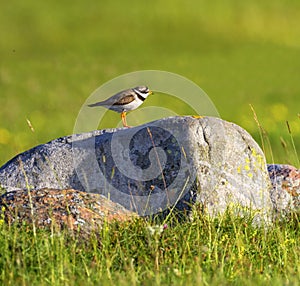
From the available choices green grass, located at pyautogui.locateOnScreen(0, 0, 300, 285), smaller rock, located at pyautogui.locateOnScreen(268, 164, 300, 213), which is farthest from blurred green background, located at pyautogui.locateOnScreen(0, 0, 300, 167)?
smaller rock, located at pyautogui.locateOnScreen(268, 164, 300, 213)

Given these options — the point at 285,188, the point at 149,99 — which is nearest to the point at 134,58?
the point at 149,99

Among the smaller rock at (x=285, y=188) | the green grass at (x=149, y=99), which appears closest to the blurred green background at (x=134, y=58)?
the green grass at (x=149, y=99)

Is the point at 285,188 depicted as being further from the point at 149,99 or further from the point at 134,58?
the point at 134,58

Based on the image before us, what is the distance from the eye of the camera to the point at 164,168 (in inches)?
303

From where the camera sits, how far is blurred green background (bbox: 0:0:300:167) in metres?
21.3

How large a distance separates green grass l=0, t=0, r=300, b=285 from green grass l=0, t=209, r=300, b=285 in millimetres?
15

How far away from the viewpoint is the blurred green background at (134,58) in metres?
21.3

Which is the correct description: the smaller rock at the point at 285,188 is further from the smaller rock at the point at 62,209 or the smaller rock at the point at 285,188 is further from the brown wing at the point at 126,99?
the smaller rock at the point at 62,209

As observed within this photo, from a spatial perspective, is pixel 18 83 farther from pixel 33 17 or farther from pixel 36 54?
pixel 33 17

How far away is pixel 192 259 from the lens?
618 cm

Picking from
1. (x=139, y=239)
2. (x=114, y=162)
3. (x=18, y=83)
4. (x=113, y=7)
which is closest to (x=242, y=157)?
(x=114, y=162)

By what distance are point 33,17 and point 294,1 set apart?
1510 cm

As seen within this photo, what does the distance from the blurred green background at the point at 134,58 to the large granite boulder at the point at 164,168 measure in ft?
25.1

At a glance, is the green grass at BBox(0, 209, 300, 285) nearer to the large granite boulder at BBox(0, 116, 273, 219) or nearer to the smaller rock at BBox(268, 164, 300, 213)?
the large granite boulder at BBox(0, 116, 273, 219)
